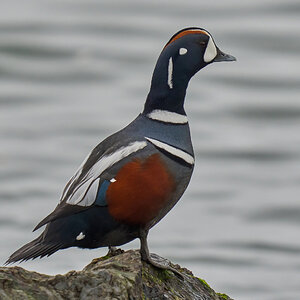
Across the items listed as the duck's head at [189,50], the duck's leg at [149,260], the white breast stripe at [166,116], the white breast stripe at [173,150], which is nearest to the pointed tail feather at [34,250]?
the duck's leg at [149,260]

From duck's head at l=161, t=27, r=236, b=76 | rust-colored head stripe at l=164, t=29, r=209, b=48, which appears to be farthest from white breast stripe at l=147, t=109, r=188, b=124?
rust-colored head stripe at l=164, t=29, r=209, b=48

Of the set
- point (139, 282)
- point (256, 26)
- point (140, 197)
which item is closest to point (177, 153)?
point (140, 197)

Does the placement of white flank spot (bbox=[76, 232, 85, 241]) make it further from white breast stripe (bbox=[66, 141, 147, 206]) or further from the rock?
the rock

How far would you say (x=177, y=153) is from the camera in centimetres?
713

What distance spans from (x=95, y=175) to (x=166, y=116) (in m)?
0.65

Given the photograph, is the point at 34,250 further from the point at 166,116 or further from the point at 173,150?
the point at 166,116

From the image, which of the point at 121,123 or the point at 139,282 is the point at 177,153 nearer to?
the point at 139,282

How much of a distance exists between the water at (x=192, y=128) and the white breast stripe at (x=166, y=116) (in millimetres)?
5255

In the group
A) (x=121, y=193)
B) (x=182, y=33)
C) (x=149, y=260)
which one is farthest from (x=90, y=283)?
(x=182, y=33)

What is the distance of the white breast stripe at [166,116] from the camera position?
288 inches

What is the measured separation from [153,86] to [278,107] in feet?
37.4

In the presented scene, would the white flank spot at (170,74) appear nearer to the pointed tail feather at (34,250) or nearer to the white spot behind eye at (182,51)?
the white spot behind eye at (182,51)

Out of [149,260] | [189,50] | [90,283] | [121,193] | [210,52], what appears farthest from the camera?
[210,52]

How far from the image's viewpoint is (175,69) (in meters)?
7.40
